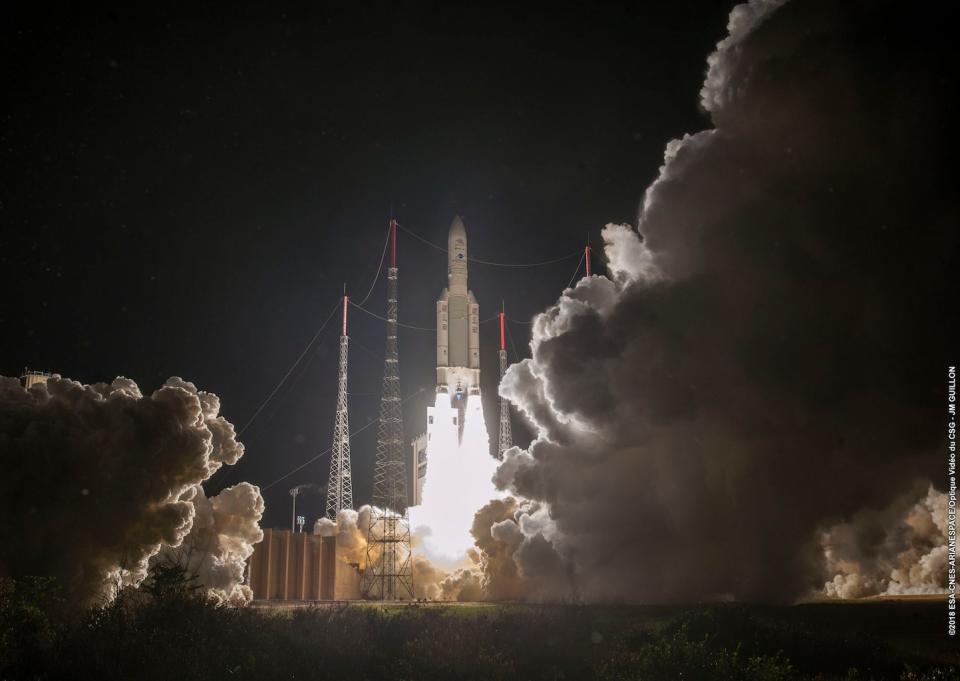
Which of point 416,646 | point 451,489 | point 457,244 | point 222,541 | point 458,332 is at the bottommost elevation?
point 416,646

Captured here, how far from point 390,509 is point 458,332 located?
16.6m

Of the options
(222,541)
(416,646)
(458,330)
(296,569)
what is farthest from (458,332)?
(416,646)

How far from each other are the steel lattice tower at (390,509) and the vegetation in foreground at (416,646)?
28.5m

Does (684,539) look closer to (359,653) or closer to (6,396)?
(359,653)

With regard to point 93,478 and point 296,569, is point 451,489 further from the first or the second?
point 93,478

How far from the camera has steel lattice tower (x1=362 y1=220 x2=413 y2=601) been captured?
209ft

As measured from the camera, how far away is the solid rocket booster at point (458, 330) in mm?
75750

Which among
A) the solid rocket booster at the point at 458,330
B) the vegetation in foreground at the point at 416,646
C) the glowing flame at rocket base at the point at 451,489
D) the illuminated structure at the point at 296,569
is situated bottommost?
the vegetation in foreground at the point at 416,646

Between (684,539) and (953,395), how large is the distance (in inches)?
556

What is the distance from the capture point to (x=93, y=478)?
123 ft

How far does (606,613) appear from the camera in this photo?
134 ft

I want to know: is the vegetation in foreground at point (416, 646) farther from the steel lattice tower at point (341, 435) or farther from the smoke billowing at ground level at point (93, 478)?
the steel lattice tower at point (341, 435)

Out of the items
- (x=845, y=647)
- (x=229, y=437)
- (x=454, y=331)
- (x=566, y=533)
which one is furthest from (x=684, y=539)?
(x=454, y=331)

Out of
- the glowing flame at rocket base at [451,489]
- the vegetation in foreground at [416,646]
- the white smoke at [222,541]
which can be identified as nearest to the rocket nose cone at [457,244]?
the glowing flame at rocket base at [451,489]
